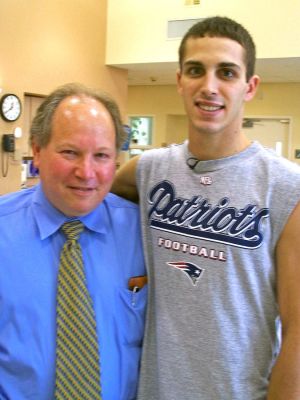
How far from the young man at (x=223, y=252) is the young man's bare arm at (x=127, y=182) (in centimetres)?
24

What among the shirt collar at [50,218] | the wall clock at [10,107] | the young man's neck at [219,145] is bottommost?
the shirt collar at [50,218]

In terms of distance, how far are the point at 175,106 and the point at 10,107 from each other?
448 cm

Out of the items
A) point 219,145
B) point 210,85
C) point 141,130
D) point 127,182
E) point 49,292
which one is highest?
point 141,130

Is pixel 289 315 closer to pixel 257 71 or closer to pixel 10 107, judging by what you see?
pixel 10 107

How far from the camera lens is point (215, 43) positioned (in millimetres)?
1243

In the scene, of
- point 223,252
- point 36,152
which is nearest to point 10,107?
point 36,152

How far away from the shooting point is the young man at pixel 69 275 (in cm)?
121

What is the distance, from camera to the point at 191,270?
1264 millimetres

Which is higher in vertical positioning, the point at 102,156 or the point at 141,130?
the point at 141,130

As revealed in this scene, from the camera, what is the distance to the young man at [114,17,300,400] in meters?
1.17

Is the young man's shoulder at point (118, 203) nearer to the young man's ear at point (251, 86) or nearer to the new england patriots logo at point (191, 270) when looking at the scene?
the new england patriots logo at point (191, 270)

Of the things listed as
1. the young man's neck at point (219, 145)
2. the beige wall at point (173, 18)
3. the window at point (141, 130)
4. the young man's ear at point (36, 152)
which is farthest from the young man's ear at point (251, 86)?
the window at point (141, 130)

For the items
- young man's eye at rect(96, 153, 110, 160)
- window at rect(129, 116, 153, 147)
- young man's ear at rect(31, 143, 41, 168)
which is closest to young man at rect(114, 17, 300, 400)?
young man's eye at rect(96, 153, 110, 160)

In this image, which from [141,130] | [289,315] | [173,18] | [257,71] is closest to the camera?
[289,315]
